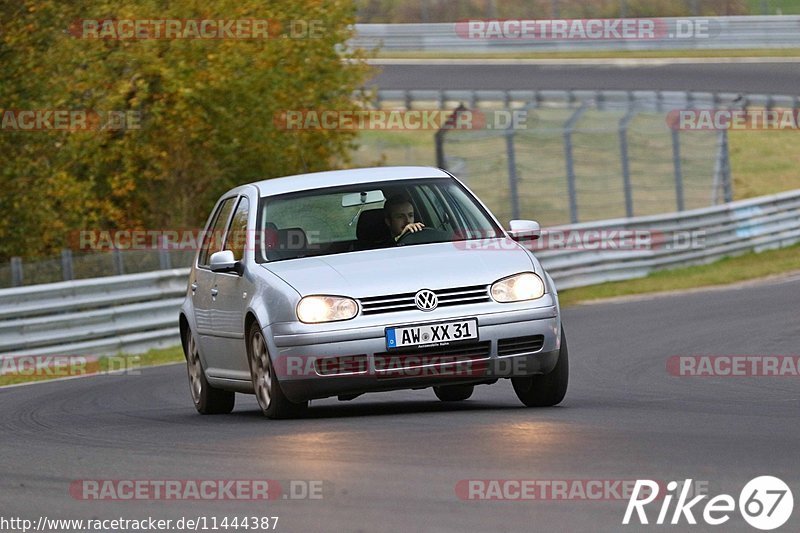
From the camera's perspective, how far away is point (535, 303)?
9562mm

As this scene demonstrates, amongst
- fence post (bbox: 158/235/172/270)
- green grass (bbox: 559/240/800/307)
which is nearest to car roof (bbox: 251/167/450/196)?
fence post (bbox: 158/235/172/270)

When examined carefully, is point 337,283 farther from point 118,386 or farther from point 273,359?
point 118,386

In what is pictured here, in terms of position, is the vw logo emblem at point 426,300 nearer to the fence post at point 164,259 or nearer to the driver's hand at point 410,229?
the driver's hand at point 410,229

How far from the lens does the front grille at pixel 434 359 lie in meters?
9.29

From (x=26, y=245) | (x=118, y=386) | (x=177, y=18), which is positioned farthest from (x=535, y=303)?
(x=177, y=18)

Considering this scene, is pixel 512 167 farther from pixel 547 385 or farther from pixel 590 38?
pixel 590 38

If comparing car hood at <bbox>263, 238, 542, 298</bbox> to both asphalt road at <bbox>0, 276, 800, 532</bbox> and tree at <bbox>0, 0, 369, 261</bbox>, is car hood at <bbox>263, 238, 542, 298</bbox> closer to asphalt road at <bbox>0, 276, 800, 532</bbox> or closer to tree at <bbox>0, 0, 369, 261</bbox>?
asphalt road at <bbox>0, 276, 800, 532</bbox>

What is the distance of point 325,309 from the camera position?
9367 millimetres

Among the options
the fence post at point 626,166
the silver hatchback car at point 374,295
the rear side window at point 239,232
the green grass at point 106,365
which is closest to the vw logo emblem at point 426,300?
the silver hatchback car at point 374,295

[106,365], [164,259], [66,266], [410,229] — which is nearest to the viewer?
[410,229]

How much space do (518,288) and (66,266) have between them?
11.0 metres

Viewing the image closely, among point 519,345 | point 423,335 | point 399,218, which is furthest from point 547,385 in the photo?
point 399,218

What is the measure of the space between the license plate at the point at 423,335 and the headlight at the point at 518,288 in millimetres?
346

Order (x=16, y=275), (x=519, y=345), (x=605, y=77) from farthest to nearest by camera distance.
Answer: (x=605, y=77) < (x=16, y=275) < (x=519, y=345)
